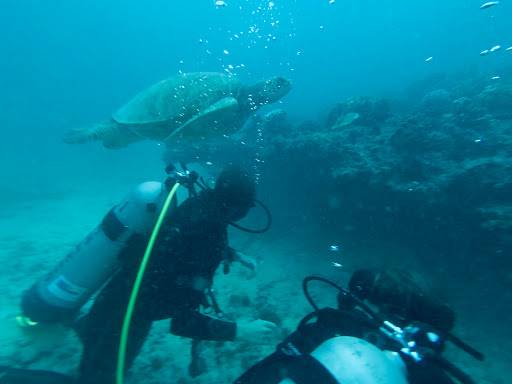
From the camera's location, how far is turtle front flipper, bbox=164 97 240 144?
5887mm

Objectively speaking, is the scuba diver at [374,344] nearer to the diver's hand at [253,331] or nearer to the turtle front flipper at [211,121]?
the diver's hand at [253,331]

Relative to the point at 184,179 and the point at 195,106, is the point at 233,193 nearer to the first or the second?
the point at 184,179

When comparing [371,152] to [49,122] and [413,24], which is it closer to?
[49,122]

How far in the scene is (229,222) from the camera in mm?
2879

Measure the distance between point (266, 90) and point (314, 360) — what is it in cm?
627

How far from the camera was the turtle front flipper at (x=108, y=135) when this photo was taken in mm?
7664

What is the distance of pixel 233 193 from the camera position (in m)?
2.84

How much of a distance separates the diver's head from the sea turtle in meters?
3.19

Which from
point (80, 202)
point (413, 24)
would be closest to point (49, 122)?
point (80, 202)

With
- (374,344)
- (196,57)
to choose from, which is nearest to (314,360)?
(374,344)

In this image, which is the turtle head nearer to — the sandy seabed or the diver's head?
the sandy seabed

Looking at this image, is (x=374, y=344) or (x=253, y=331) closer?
(x=374, y=344)

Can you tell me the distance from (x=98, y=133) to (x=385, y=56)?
65.3 m

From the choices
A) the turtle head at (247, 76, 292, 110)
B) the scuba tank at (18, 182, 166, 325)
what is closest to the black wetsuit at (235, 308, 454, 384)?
the scuba tank at (18, 182, 166, 325)
